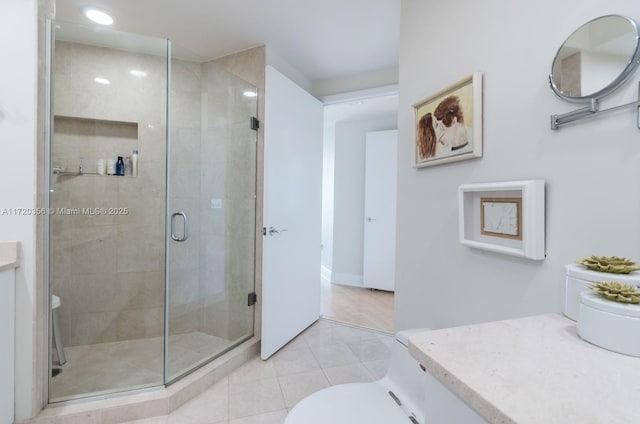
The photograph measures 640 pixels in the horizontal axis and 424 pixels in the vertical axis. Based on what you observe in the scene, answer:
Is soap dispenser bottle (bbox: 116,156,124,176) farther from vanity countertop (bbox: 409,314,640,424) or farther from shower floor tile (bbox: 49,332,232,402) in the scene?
vanity countertop (bbox: 409,314,640,424)

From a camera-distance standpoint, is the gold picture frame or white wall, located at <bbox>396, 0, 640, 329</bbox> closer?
white wall, located at <bbox>396, 0, 640, 329</bbox>

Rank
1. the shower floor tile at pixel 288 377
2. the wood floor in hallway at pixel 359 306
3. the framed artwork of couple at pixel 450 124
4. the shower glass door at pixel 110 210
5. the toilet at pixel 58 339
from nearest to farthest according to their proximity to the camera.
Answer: the framed artwork of couple at pixel 450 124
the shower floor tile at pixel 288 377
the toilet at pixel 58 339
the shower glass door at pixel 110 210
the wood floor in hallway at pixel 359 306

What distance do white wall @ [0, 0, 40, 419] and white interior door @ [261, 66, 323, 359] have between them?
121cm

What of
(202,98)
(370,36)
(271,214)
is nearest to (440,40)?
(370,36)

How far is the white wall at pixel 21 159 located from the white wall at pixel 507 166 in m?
1.77

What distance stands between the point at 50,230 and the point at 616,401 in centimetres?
210

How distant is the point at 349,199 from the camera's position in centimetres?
421

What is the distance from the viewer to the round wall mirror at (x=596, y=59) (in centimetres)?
66

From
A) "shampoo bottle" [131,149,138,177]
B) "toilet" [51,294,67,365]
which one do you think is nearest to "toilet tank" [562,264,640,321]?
"toilet" [51,294,67,365]

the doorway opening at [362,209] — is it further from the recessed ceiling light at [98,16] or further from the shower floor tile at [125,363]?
the recessed ceiling light at [98,16]

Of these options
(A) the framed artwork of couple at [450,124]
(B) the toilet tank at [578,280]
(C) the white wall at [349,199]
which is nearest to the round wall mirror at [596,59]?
(A) the framed artwork of couple at [450,124]

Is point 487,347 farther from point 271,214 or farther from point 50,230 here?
point 50,230

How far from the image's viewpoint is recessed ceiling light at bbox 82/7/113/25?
73.8 inches

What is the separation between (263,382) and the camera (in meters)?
1.89
